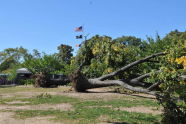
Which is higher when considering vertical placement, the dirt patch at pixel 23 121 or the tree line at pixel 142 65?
the tree line at pixel 142 65

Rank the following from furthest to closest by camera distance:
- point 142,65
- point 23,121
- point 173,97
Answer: point 142,65, point 23,121, point 173,97

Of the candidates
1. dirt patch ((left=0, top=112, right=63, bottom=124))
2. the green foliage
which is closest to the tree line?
the green foliage

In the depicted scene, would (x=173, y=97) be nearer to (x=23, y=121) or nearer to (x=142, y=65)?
(x=23, y=121)

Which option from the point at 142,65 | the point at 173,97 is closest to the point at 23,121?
the point at 173,97

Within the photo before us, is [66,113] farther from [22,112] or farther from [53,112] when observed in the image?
[22,112]

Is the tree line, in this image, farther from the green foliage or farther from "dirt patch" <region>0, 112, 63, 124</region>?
"dirt patch" <region>0, 112, 63, 124</region>

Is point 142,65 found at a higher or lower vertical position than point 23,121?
higher

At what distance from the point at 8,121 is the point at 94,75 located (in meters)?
13.7

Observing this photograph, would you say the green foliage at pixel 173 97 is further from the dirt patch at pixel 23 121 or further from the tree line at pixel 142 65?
the dirt patch at pixel 23 121

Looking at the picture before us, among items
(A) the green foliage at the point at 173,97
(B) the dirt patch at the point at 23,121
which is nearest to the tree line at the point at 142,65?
(A) the green foliage at the point at 173,97

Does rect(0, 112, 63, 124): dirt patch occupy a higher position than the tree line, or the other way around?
the tree line

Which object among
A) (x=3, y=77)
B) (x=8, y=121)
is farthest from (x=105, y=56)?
(x=3, y=77)

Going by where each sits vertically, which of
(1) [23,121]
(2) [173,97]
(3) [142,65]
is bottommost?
(1) [23,121]

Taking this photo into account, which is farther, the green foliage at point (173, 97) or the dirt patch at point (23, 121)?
the dirt patch at point (23, 121)
